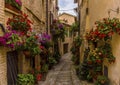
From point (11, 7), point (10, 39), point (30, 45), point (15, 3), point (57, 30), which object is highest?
point (15, 3)

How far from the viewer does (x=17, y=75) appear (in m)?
7.48

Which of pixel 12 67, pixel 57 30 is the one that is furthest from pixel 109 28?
pixel 57 30

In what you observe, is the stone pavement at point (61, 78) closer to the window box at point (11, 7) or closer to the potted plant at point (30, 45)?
the potted plant at point (30, 45)

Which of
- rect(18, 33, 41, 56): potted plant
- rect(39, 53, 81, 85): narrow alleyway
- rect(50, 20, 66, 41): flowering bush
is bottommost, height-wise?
rect(39, 53, 81, 85): narrow alleyway

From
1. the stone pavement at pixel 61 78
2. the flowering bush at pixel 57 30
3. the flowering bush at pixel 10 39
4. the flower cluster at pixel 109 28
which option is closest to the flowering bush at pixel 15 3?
the flowering bush at pixel 10 39

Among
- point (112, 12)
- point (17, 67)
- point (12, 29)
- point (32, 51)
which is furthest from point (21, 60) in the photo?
point (112, 12)

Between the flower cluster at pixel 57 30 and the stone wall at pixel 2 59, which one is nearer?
the stone wall at pixel 2 59

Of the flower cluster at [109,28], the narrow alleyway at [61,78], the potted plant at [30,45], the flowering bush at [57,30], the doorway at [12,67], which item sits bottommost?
the narrow alleyway at [61,78]

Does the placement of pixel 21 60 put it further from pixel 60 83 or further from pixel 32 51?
pixel 60 83

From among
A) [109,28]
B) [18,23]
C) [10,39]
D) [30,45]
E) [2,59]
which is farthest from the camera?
[30,45]

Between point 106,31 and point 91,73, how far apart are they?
11.9ft

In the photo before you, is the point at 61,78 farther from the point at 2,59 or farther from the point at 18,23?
the point at 2,59

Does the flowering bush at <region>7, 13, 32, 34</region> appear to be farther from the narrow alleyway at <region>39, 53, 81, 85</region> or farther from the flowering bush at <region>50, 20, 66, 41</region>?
the flowering bush at <region>50, 20, 66, 41</region>

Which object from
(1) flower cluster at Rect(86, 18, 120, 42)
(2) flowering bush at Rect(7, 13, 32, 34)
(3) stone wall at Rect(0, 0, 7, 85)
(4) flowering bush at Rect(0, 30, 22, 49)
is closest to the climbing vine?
(1) flower cluster at Rect(86, 18, 120, 42)
